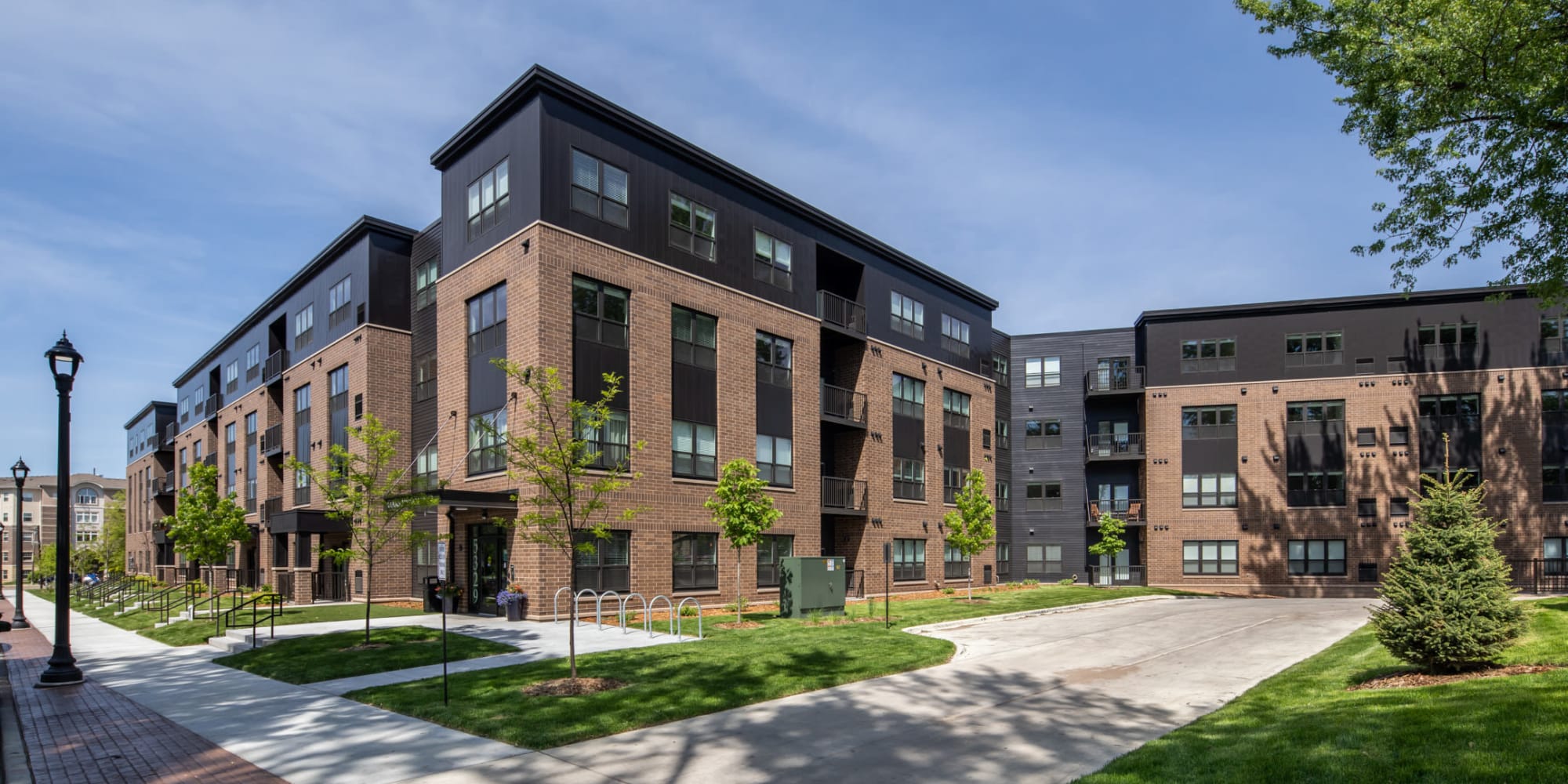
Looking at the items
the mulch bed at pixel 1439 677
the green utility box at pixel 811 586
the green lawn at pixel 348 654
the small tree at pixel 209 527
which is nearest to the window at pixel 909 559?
the green utility box at pixel 811 586

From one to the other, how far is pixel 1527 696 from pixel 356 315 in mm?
33992

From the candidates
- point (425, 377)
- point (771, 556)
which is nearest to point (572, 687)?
point (771, 556)

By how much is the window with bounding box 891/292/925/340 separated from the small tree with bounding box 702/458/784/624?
646 inches

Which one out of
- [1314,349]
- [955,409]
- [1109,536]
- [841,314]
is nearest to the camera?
[841,314]

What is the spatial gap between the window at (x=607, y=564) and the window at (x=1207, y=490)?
31961 millimetres

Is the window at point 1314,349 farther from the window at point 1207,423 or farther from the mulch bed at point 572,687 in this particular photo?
the mulch bed at point 572,687

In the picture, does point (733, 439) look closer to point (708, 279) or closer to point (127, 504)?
point (708, 279)

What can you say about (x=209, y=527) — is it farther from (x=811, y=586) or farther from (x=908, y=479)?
(x=908, y=479)

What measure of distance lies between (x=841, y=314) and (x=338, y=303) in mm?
19236

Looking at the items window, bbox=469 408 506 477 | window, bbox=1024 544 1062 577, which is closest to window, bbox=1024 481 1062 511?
window, bbox=1024 544 1062 577

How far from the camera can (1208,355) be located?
4644 cm

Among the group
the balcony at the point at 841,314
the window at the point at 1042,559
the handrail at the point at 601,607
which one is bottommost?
the window at the point at 1042,559

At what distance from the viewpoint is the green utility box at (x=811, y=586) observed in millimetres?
24594

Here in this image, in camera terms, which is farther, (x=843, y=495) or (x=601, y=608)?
(x=843, y=495)
